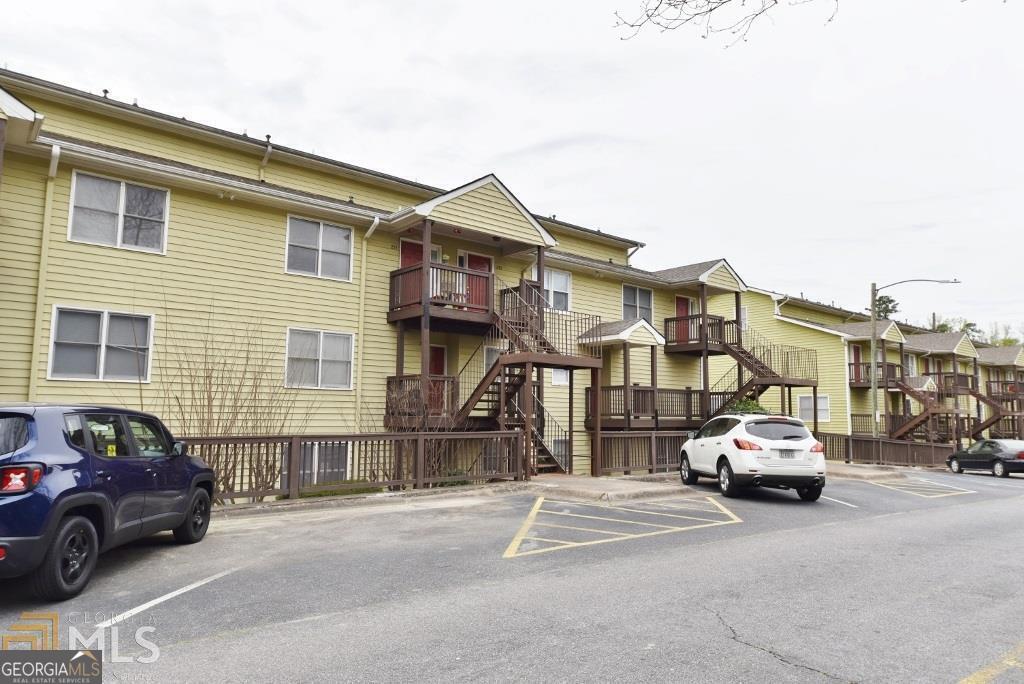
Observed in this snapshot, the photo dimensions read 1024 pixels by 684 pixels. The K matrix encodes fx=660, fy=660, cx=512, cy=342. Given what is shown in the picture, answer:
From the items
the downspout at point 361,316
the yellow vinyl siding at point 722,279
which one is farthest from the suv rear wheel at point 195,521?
the yellow vinyl siding at point 722,279

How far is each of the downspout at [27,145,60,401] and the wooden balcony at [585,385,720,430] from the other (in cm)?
1536

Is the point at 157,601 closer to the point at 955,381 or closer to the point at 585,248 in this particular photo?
the point at 585,248

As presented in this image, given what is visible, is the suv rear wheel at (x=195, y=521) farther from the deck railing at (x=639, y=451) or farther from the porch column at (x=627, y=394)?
the porch column at (x=627, y=394)

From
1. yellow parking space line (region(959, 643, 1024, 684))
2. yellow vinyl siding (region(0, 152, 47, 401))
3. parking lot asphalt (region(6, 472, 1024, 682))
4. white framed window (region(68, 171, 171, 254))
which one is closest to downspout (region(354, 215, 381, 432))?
white framed window (region(68, 171, 171, 254))

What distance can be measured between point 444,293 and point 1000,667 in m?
13.9

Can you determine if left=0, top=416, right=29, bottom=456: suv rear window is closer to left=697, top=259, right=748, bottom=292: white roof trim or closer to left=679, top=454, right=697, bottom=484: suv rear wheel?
left=679, top=454, right=697, bottom=484: suv rear wheel

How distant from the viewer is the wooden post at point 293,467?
460 inches

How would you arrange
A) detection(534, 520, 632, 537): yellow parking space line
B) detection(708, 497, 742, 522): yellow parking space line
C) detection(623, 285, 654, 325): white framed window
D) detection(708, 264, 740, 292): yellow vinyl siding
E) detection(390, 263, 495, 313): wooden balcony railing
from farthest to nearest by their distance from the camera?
detection(708, 264, 740, 292): yellow vinyl siding
detection(623, 285, 654, 325): white framed window
detection(390, 263, 495, 313): wooden balcony railing
detection(708, 497, 742, 522): yellow parking space line
detection(534, 520, 632, 537): yellow parking space line

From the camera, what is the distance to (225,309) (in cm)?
1525

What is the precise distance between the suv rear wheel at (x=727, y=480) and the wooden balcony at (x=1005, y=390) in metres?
46.4

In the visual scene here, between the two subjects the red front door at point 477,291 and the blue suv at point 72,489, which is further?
the red front door at point 477,291

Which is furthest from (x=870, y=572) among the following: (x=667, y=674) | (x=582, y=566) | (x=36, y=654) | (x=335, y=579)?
(x=36, y=654)

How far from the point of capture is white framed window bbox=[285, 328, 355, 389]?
1611 cm

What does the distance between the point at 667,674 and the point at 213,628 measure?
11.3 ft
